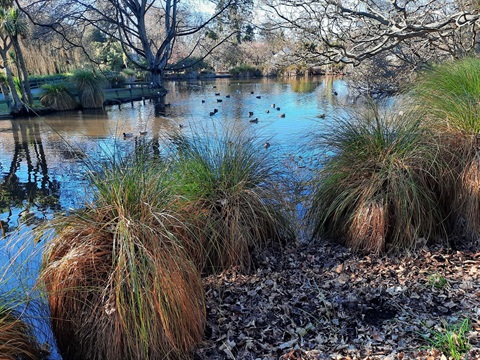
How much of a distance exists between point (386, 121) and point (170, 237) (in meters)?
2.42

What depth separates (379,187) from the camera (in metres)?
3.24

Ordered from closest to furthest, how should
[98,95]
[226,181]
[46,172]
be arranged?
[226,181] < [46,172] < [98,95]

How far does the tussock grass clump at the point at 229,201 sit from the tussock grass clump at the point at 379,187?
0.48 m

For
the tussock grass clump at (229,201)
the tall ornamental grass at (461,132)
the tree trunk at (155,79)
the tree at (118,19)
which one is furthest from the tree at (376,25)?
the tree trunk at (155,79)

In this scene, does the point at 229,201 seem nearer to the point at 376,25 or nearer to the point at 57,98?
the point at 376,25

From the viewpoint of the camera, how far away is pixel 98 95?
56.4ft

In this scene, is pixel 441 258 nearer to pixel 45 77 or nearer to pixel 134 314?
pixel 134 314

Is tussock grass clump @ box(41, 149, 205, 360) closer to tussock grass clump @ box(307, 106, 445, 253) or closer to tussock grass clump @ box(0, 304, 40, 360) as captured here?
tussock grass clump @ box(0, 304, 40, 360)

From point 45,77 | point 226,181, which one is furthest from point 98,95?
point 226,181

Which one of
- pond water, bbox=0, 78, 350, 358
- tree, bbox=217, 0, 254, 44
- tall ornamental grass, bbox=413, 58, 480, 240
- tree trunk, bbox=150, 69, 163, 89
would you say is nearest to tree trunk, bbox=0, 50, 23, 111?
pond water, bbox=0, 78, 350, 358

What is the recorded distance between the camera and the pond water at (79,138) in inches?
201

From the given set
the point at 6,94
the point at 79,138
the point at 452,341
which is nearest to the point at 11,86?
the point at 6,94

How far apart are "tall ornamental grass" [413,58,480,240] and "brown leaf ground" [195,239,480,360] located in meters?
0.37

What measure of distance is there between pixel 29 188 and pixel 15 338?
221 inches
